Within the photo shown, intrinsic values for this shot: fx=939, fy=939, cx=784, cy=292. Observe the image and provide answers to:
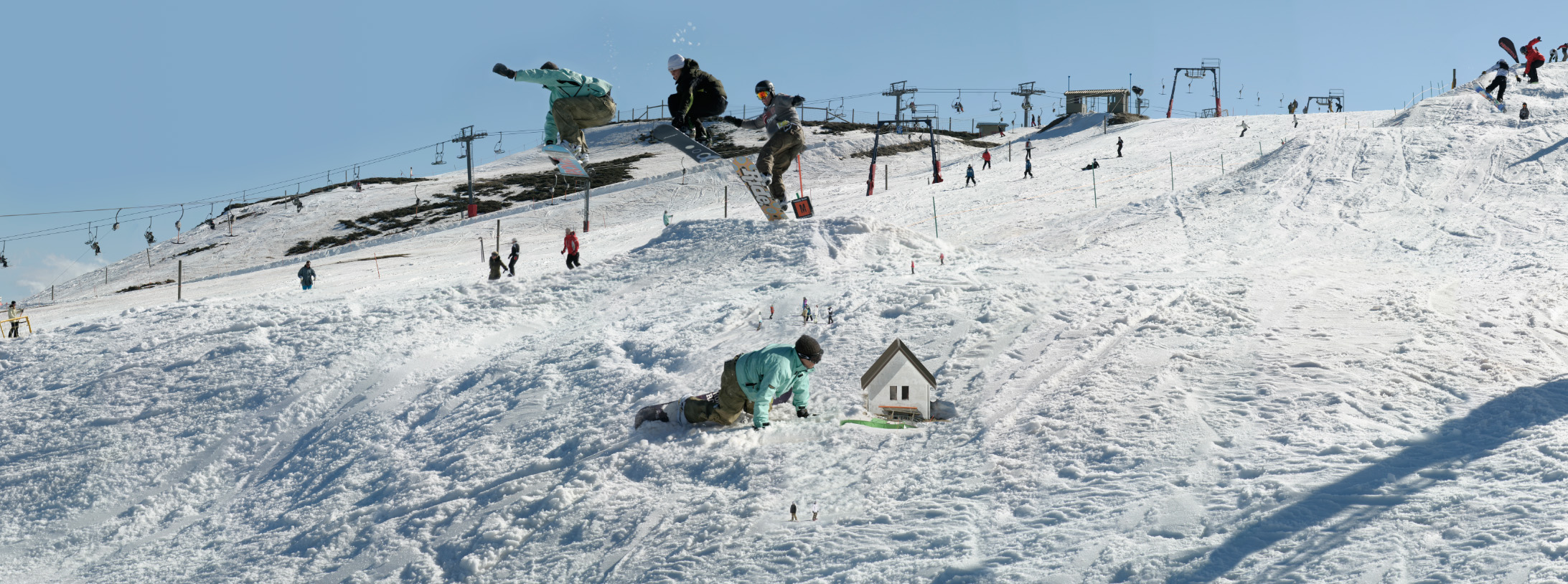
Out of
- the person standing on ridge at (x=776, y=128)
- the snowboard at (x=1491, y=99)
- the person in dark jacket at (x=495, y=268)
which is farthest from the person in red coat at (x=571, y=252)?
the snowboard at (x=1491, y=99)

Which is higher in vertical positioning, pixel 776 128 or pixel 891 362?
pixel 776 128

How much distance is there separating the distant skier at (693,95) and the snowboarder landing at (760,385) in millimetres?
5856

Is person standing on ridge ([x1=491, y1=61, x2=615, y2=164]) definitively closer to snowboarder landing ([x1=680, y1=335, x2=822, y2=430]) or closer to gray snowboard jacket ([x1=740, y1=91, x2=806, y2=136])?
gray snowboard jacket ([x1=740, y1=91, x2=806, y2=136])

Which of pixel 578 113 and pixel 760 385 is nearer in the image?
pixel 760 385

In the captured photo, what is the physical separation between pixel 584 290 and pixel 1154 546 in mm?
11626

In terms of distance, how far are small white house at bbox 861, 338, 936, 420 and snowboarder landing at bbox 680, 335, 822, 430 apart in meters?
0.63

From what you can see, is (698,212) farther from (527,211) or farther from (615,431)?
(615,431)

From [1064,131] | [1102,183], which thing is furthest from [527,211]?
[1064,131]

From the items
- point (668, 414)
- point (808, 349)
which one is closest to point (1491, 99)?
point (808, 349)

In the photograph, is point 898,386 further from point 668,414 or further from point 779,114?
point 779,114

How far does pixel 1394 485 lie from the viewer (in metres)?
6.54

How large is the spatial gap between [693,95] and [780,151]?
335 cm

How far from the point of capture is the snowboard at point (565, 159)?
13.3 meters

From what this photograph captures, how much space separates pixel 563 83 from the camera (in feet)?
41.3
